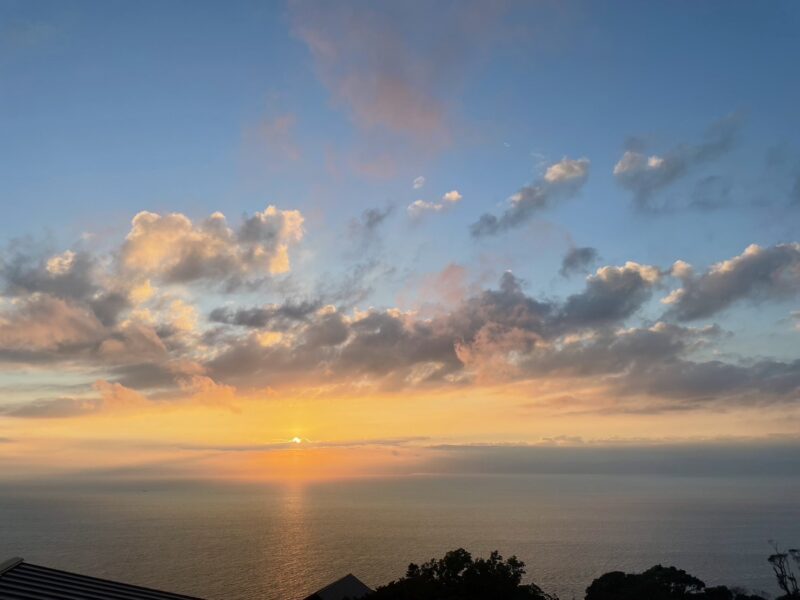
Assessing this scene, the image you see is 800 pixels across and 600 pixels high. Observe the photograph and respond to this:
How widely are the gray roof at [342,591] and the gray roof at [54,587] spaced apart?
55.3ft

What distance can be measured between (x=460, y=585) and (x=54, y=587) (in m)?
25.8

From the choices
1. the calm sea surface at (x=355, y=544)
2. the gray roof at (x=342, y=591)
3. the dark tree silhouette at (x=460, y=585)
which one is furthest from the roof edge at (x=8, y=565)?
the calm sea surface at (x=355, y=544)

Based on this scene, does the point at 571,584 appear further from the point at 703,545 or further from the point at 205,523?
the point at 205,523

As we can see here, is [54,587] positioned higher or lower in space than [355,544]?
higher

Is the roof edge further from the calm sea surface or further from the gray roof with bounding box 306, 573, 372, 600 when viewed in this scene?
the calm sea surface

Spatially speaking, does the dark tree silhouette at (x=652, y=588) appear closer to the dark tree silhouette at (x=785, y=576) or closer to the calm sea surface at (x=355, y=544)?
the dark tree silhouette at (x=785, y=576)

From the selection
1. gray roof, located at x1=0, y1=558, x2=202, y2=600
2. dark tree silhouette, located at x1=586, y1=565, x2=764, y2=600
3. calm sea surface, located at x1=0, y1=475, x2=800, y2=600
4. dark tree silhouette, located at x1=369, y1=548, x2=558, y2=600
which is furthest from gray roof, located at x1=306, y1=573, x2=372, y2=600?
calm sea surface, located at x1=0, y1=475, x2=800, y2=600

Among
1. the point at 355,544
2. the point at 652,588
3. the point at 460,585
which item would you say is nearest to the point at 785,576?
the point at 652,588

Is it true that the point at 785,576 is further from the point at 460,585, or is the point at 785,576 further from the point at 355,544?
the point at 355,544

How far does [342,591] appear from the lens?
44219 mm

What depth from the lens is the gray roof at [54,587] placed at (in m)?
23.5

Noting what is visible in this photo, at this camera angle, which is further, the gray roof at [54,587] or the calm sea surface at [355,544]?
the calm sea surface at [355,544]

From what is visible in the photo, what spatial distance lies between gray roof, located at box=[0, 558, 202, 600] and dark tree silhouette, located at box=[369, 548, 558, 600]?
53.4 ft

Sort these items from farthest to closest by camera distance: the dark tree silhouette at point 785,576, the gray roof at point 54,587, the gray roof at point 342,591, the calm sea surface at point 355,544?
the calm sea surface at point 355,544
the dark tree silhouette at point 785,576
the gray roof at point 342,591
the gray roof at point 54,587
